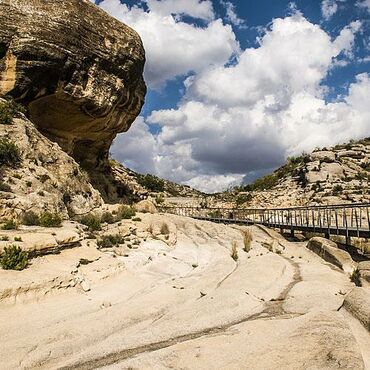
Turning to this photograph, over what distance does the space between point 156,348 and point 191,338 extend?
2.69 ft

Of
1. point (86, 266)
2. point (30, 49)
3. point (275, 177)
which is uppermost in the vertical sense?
point (30, 49)

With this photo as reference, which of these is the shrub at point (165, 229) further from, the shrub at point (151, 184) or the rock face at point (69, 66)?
the shrub at point (151, 184)

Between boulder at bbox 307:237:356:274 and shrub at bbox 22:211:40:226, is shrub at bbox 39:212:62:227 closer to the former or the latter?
shrub at bbox 22:211:40:226

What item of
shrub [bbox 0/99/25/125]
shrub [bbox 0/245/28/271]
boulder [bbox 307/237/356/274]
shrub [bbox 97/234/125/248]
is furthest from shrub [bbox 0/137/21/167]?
boulder [bbox 307/237/356/274]

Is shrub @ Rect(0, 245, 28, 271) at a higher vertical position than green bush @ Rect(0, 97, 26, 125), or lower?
lower

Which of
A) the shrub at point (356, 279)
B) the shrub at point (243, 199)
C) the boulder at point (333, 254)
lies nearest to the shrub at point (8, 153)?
the boulder at point (333, 254)

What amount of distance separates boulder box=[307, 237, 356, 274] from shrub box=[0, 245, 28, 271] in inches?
443

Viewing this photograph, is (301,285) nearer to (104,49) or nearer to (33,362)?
(33,362)

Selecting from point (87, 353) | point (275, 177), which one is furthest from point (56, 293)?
point (275, 177)

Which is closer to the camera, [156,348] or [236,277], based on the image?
[156,348]

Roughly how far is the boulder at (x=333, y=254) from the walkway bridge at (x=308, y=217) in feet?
7.78

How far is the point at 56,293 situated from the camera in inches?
415

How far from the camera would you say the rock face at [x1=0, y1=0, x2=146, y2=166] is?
2680cm

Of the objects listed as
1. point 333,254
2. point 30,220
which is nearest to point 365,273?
point 333,254
